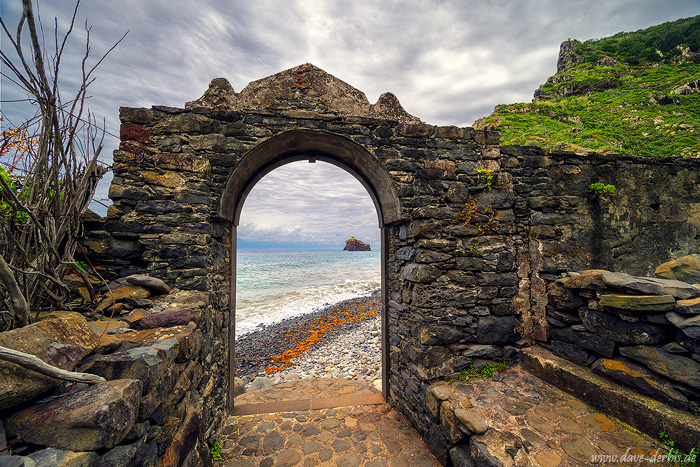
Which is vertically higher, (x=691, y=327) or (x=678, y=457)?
(x=691, y=327)

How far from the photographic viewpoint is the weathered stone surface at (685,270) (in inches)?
116

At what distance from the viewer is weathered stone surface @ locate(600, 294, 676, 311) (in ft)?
7.86

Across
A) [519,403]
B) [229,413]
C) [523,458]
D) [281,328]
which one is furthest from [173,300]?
[281,328]

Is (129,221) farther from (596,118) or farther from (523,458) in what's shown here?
(596,118)

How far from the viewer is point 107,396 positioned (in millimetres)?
1269

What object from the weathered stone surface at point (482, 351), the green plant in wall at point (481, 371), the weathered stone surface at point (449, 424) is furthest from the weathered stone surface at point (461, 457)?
the weathered stone surface at point (482, 351)

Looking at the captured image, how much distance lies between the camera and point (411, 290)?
3.73 meters

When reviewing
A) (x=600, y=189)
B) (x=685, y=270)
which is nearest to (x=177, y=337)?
(x=685, y=270)

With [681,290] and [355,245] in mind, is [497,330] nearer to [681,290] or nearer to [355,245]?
[681,290]

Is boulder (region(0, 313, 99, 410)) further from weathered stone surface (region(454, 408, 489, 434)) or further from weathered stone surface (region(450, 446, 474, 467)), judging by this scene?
weathered stone surface (region(450, 446, 474, 467))

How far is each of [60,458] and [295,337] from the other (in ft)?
32.1

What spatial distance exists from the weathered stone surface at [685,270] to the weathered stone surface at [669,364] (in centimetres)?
126

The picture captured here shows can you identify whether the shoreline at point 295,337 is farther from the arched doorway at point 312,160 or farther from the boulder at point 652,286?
the boulder at point 652,286

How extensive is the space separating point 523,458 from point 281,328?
10.6 metres
